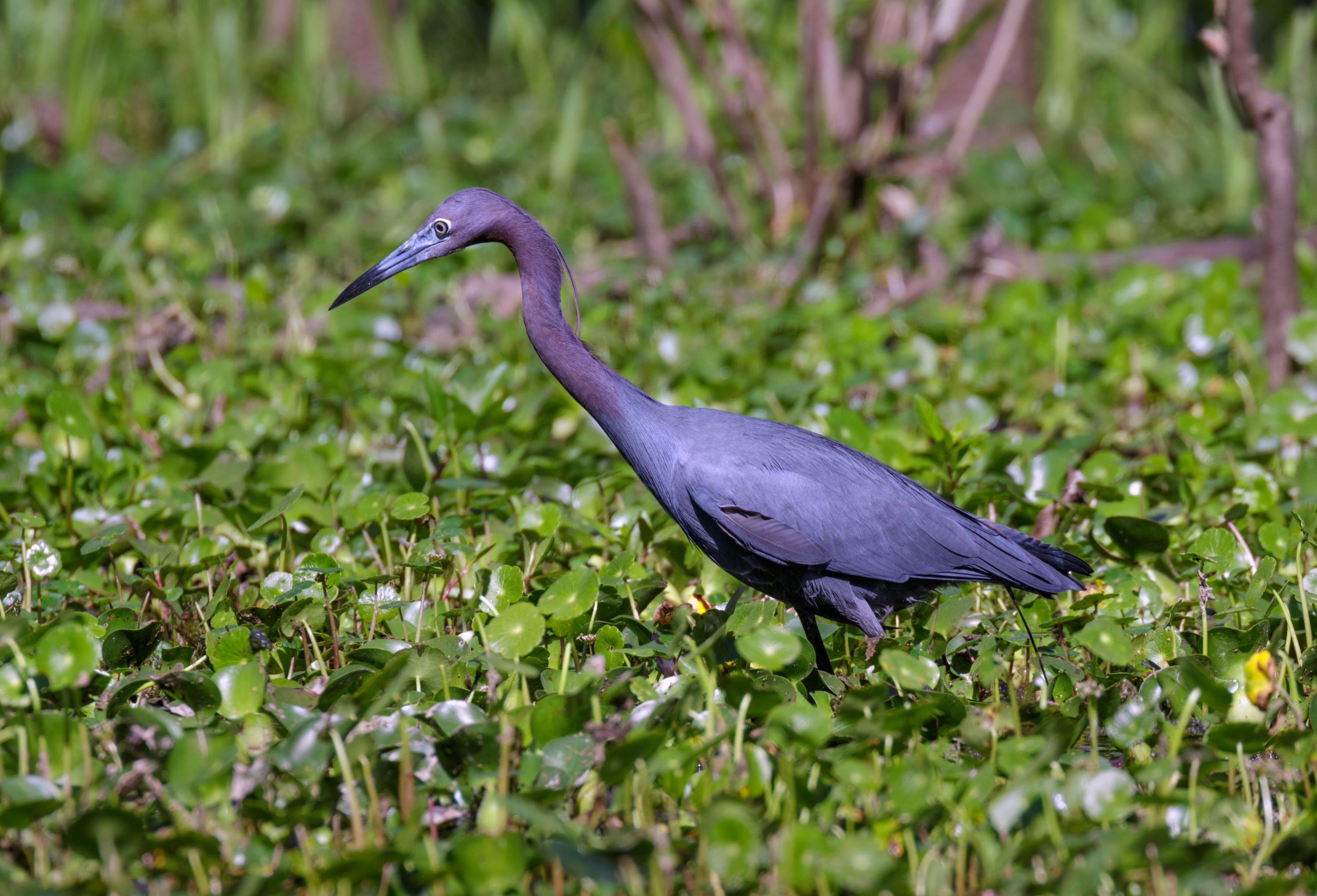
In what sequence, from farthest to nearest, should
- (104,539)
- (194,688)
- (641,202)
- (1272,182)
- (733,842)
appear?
1. (641,202)
2. (1272,182)
3. (104,539)
4. (194,688)
5. (733,842)

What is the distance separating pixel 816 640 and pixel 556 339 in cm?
91

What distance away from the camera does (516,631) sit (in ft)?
8.43

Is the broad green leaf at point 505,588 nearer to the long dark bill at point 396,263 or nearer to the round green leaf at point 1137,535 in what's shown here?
the long dark bill at point 396,263

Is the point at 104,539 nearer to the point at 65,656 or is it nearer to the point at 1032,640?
the point at 65,656

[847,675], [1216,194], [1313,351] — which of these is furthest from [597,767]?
[1216,194]

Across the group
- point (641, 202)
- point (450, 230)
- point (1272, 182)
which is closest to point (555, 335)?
point (450, 230)

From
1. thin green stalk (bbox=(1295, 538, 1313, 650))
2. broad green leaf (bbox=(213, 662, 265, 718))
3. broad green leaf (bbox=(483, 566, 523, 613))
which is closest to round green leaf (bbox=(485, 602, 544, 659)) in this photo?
broad green leaf (bbox=(483, 566, 523, 613))

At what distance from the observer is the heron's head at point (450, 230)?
300 centimetres

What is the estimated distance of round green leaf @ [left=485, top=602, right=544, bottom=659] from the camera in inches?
101

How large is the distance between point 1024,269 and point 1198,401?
5.66 ft

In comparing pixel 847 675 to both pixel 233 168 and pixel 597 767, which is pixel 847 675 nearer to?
pixel 597 767

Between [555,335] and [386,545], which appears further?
[386,545]

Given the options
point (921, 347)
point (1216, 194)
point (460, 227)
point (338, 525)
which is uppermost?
point (460, 227)

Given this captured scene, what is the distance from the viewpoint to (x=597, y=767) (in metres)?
2.21
